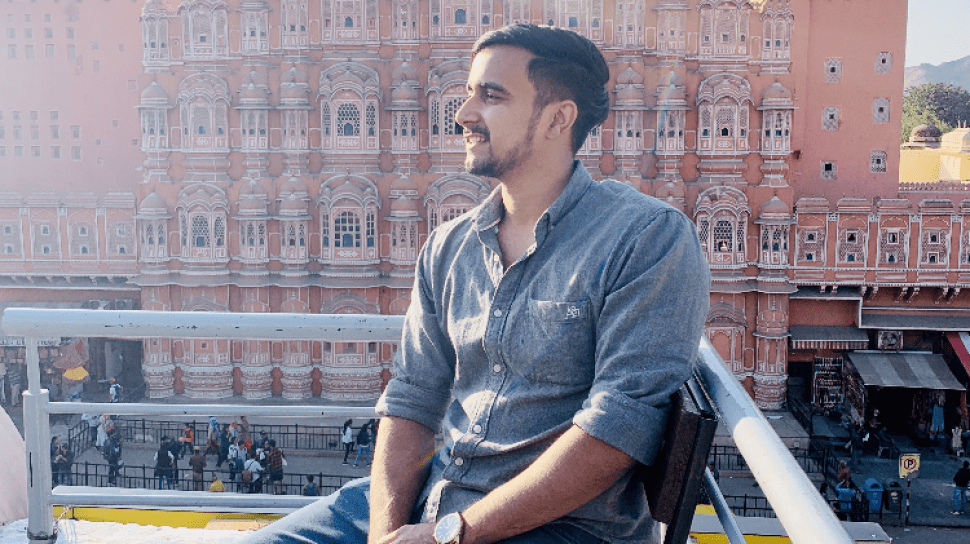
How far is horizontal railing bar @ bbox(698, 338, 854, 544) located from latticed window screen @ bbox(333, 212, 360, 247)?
53.2ft

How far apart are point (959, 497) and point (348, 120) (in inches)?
447

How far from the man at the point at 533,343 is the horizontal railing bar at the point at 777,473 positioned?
10 centimetres

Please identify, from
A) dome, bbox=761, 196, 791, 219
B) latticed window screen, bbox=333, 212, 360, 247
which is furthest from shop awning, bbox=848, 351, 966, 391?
latticed window screen, bbox=333, 212, 360, 247

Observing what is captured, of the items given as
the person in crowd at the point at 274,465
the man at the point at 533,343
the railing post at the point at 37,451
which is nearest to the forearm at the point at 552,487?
the man at the point at 533,343

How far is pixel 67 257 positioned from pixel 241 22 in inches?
210

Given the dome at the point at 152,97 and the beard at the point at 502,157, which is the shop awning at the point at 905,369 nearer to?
the dome at the point at 152,97

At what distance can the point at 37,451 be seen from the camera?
6.58 ft

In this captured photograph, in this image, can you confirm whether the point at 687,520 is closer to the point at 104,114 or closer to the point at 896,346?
the point at 896,346

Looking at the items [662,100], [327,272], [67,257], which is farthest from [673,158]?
[67,257]

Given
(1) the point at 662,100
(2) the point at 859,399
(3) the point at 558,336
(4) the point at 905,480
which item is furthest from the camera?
(1) the point at 662,100

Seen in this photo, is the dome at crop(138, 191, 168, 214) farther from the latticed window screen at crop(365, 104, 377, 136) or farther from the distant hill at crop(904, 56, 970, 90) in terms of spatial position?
the distant hill at crop(904, 56, 970, 90)

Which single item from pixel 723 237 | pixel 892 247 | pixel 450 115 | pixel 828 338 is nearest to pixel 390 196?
pixel 450 115

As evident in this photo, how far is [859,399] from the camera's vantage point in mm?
15906

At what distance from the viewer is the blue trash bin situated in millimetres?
11992
